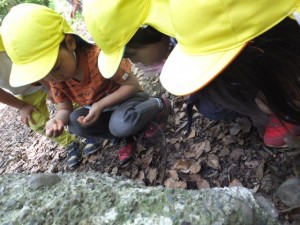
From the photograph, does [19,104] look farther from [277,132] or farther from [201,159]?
[277,132]

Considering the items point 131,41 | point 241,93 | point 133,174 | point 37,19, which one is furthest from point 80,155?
point 241,93

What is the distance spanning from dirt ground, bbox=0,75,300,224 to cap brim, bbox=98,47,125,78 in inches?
30.4

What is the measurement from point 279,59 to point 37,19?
1498 mm

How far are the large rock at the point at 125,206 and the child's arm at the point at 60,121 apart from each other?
0.96 m

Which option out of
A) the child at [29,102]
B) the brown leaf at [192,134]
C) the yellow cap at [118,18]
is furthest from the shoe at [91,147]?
the yellow cap at [118,18]

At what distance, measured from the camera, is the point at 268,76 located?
1197 mm

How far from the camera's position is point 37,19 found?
2.02m

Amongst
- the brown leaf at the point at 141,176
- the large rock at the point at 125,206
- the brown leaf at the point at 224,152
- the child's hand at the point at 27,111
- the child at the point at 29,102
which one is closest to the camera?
the large rock at the point at 125,206

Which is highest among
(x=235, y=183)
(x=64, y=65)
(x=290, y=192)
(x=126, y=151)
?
(x=64, y=65)

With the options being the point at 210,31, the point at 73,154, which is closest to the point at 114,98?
the point at 73,154

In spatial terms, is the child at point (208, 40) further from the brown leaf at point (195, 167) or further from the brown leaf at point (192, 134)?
the brown leaf at point (192, 134)

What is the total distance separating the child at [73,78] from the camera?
202 cm

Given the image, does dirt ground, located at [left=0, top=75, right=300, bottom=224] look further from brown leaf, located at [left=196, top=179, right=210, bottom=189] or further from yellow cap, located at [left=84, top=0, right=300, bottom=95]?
yellow cap, located at [left=84, top=0, right=300, bottom=95]

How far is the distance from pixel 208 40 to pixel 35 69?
4.54 ft
